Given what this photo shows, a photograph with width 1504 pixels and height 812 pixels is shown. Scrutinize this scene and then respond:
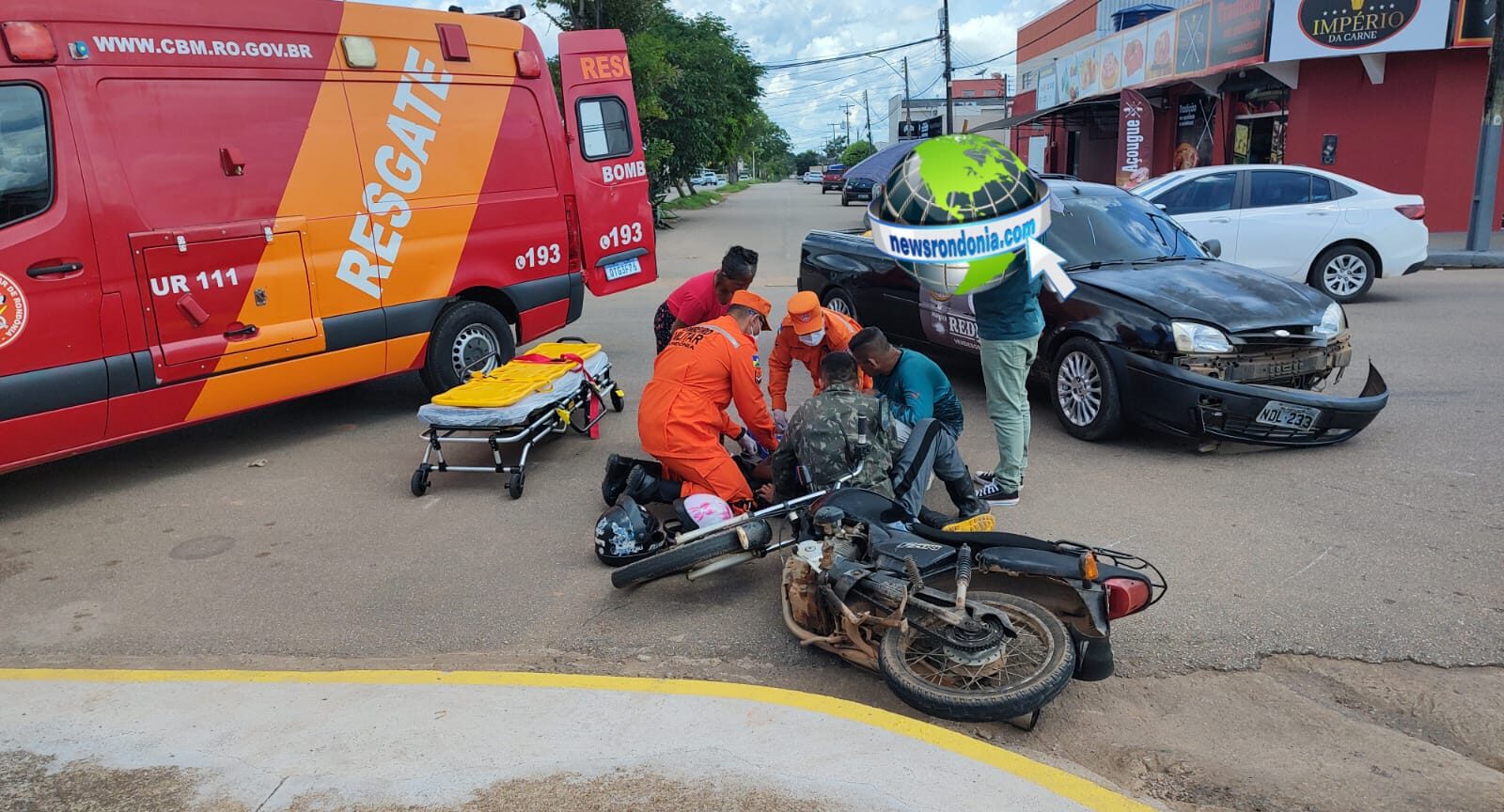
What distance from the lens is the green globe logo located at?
15.3ft

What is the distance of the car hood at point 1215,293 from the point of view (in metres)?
6.23

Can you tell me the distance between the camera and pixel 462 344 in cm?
805

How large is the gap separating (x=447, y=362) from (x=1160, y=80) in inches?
819

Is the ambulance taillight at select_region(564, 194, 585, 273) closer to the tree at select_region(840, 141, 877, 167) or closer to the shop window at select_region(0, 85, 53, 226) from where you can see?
the shop window at select_region(0, 85, 53, 226)

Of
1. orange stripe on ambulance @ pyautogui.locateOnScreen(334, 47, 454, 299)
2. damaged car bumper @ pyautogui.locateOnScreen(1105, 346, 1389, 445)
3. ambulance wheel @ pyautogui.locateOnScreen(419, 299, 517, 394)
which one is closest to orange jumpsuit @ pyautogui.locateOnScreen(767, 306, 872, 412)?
damaged car bumper @ pyautogui.locateOnScreen(1105, 346, 1389, 445)

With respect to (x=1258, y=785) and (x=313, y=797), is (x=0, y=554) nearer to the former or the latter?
(x=313, y=797)

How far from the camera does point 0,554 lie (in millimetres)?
5488

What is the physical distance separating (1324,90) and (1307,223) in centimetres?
943

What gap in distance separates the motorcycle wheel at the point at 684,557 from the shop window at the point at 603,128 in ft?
17.6

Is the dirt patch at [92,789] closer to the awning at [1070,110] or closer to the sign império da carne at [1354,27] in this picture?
the sign império da carne at [1354,27]

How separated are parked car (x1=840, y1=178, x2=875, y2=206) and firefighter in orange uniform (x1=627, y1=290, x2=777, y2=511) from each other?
29.1m

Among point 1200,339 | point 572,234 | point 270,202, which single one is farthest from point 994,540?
point 572,234

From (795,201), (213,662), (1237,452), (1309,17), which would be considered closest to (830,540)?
(213,662)

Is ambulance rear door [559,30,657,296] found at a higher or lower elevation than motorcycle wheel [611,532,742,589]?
higher
